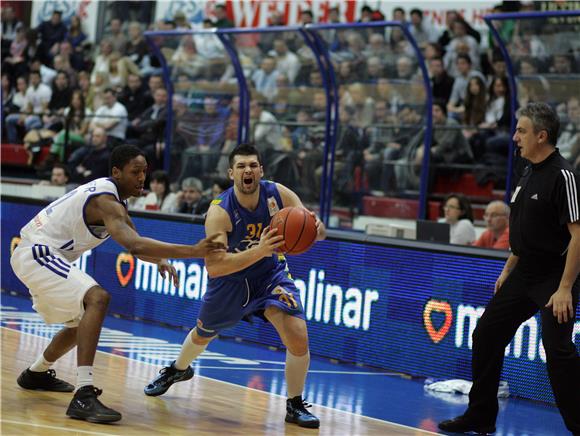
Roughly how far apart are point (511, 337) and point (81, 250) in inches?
115

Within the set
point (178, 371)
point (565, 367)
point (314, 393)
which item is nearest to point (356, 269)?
point (314, 393)

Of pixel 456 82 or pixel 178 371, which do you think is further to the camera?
pixel 456 82

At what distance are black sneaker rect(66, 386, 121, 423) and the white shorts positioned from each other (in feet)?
1.69

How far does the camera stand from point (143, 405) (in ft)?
25.2

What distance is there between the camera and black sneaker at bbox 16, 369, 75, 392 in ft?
26.1

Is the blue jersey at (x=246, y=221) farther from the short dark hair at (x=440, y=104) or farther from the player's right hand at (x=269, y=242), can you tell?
the short dark hair at (x=440, y=104)

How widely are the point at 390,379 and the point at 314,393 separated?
3.92 ft

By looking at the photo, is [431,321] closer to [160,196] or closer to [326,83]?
[326,83]

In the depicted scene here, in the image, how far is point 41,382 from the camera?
7.96m

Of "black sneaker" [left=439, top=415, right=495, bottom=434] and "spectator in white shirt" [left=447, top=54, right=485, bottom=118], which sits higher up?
"spectator in white shirt" [left=447, top=54, right=485, bottom=118]

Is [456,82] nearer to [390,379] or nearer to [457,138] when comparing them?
[457,138]

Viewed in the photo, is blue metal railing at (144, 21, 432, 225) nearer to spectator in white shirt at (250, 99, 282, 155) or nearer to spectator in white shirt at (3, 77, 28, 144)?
spectator in white shirt at (250, 99, 282, 155)

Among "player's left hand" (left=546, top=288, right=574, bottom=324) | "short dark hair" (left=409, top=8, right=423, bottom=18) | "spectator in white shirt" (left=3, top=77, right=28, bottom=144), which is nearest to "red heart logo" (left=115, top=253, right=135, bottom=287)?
"short dark hair" (left=409, top=8, right=423, bottom=18)

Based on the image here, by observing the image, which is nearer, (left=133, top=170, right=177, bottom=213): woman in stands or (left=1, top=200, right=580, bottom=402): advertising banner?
(left=1, top=200, right=580, bottom=402): advertising banner
